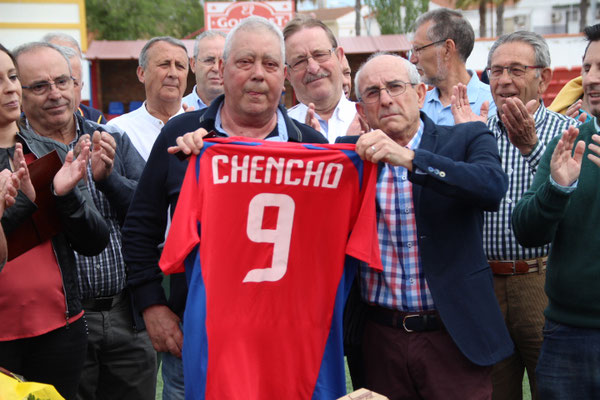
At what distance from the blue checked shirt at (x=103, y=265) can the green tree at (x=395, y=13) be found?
141ft

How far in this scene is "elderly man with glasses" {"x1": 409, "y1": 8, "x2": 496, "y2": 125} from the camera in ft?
16.4

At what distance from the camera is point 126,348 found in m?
3.91

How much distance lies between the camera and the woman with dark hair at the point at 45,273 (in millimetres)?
3242

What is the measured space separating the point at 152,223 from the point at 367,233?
1.00m

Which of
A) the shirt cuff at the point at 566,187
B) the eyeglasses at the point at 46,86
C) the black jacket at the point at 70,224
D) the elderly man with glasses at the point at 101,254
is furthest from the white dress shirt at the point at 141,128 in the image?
the shirt cuff at the point at 566,187

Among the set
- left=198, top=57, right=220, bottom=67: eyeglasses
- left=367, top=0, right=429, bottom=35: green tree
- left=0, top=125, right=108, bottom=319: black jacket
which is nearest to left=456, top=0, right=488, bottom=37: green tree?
left=367, top=0, right=429, bottom=35: green tree

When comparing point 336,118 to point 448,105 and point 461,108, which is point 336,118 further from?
point 461,108

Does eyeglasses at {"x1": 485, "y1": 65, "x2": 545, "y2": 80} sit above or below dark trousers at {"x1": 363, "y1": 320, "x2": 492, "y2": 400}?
above

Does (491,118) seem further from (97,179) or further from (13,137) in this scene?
(13,137)

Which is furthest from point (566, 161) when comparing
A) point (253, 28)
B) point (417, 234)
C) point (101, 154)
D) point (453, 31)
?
point (453, 31)

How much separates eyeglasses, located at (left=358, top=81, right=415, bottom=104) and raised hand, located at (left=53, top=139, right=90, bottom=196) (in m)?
1.37

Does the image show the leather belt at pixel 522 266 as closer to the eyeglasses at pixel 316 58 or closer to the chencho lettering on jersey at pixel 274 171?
the chencho lettering on jersey at pixel 274 171

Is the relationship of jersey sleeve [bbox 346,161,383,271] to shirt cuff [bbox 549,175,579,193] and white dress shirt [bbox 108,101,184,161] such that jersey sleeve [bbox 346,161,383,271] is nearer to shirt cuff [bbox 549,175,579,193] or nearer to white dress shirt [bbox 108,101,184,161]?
shirt cuff [bbox 549,175,579,193]

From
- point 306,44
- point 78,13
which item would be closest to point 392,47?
point 78,13
